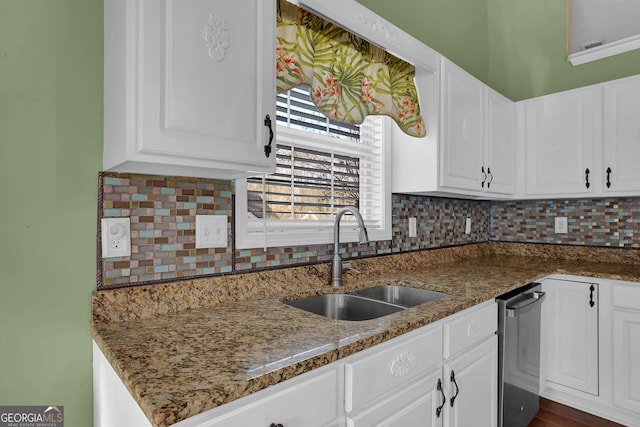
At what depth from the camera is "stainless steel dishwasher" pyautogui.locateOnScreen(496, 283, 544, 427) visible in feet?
5.81

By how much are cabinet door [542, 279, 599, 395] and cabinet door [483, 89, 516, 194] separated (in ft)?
2.42

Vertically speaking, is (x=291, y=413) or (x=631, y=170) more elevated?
(x=631, y=170)

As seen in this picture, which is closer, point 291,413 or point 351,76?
point 291,413

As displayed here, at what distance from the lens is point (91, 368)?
116 centimetres

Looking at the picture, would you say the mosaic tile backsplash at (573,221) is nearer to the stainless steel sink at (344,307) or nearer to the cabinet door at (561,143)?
Answer: the cabinet door at (561,143)

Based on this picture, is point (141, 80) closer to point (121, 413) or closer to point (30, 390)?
point (121, 413)

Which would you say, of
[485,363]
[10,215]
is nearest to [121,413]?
[10,215]

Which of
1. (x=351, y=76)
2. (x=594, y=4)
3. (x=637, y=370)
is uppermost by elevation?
(x=594, y=4)

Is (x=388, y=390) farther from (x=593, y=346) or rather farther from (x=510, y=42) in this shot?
(x=510, y=42)

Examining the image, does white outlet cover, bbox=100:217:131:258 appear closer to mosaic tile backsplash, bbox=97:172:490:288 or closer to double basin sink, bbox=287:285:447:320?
mosaic tile backsplash, bbox=97:172:490:288

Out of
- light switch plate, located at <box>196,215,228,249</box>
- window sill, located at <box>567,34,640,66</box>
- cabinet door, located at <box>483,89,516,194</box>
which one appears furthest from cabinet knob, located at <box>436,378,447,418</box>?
window sill, located at <box>567,34,640,66</box>

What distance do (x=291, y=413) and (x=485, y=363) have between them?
45.9 inches

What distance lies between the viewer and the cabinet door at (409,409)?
1.07 m

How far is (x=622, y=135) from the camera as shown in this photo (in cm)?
231
